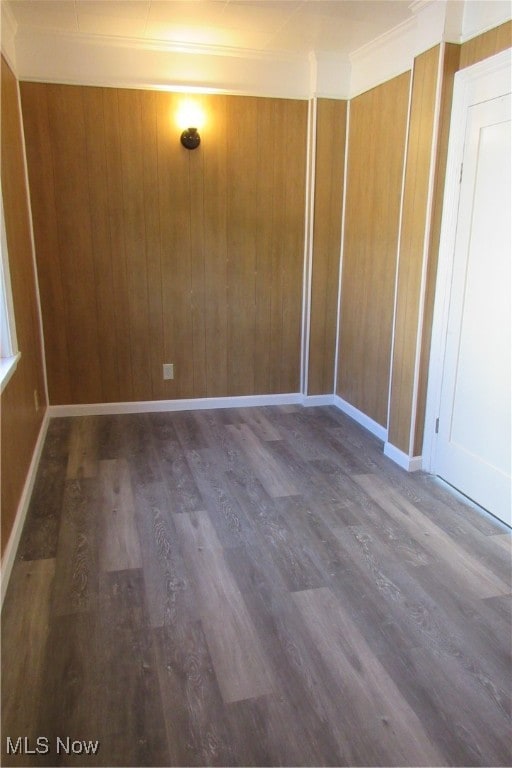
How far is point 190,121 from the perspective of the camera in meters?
4.03

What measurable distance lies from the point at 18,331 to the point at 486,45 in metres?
2.89

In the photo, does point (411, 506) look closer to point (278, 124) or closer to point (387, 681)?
point (387, 681)

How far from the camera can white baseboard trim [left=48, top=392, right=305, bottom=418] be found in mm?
4324

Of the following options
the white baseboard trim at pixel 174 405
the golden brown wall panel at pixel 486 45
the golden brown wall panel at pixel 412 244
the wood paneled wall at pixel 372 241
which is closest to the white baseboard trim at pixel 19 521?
the white baseboard trim at pixel 174 405

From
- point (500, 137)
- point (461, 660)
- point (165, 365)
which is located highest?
point (500, 137)

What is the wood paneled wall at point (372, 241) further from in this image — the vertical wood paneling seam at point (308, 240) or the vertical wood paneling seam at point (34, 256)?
the vertical wood paneling seam at point (34, 256)

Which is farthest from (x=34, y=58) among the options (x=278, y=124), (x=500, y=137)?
(x=500, y=137)

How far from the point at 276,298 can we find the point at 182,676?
10.5ft

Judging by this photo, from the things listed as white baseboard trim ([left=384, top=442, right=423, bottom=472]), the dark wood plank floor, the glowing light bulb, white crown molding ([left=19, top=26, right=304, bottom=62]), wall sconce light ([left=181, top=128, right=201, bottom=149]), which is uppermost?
white crown molding ([left=19, top=26, right=304, bottom=62])

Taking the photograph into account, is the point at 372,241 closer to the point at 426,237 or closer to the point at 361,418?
the point at 426,237

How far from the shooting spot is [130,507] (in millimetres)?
2955

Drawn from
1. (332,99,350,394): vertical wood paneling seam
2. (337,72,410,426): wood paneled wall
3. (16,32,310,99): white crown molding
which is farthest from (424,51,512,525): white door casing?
(16,32,310,99): white crown molding

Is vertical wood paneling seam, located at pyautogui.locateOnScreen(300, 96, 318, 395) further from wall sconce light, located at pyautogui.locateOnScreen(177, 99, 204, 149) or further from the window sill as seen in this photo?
the window sill

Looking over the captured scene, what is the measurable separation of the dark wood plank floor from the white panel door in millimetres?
242
